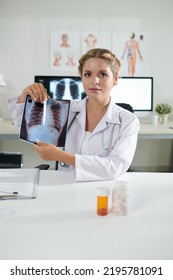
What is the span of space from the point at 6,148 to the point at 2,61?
1025 millimetres

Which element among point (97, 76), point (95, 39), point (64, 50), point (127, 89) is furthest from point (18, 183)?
point (95, 39)

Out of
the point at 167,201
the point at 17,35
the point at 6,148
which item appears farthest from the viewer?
the point at 6,148

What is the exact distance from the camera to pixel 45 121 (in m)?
1.41

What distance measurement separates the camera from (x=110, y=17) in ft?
11.0

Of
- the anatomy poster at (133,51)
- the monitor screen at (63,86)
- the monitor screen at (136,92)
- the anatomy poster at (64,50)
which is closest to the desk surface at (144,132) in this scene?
the monitor screen at (136,92)

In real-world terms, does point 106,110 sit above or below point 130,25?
below

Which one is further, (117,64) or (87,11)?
(87,11)

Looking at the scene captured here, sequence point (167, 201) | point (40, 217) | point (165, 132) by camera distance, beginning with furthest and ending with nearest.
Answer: point (165, 132) < point (167, 201) < point (40, 217)

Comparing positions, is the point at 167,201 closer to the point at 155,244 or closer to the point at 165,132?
the point at 155,244

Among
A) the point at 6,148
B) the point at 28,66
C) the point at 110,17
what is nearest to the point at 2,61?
the point at 28,66

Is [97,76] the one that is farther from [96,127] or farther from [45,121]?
[45,121]

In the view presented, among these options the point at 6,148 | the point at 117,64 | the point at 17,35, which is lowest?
the point at 6,148

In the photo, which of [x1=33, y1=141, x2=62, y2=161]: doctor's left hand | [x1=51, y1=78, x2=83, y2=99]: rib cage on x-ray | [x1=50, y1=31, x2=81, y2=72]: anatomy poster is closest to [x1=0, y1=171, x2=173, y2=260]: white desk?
[x1=33, y1=141, x2=62, y2=161]: doctor's left hand

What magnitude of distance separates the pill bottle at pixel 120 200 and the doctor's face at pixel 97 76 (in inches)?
25.0
